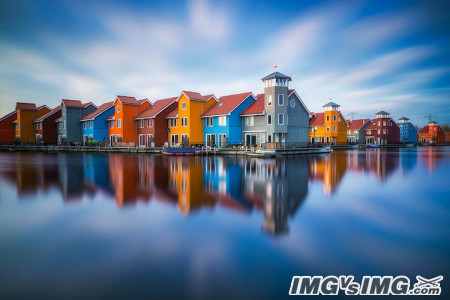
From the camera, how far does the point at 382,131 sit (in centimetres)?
8525

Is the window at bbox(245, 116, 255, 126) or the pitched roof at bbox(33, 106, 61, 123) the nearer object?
the window at bbox(245, 116, 255, 126)

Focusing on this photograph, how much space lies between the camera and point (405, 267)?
5.93 meters

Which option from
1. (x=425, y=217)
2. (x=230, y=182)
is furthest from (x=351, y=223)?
(x=230, y=182)

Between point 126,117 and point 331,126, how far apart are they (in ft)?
144

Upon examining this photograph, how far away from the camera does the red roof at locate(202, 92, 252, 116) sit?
4372 cm

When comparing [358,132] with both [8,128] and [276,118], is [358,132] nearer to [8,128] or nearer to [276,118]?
[276,118]

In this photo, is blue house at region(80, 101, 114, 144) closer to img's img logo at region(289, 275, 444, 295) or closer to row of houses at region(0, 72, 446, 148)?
row of houses at region(0, 72, 446, 148)

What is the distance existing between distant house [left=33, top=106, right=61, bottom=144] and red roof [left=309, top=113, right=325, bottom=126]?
190 ft

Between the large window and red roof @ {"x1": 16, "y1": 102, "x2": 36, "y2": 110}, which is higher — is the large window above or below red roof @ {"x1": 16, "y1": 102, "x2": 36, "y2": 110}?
below

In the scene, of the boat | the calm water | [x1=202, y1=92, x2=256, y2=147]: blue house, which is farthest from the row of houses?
the calm water

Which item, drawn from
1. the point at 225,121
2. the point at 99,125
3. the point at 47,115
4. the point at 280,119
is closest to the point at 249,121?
the point at 225,121

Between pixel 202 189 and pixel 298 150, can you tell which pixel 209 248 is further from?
pixel 298 150

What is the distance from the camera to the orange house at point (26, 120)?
67062 millimetres

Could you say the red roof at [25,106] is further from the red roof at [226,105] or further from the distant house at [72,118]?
the red roof at [226,105]
